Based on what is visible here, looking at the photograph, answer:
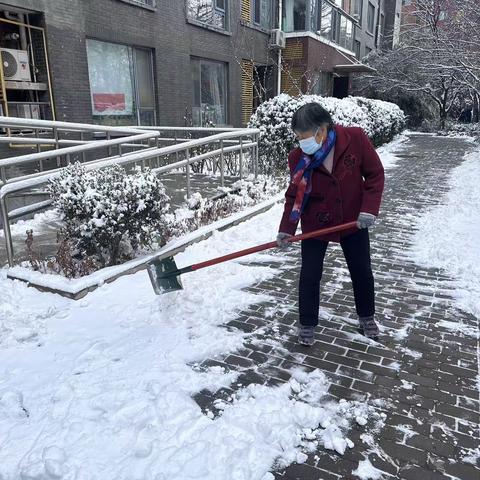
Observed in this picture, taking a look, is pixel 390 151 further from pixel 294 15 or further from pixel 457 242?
pixel 457 242

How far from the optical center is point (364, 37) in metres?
30.6

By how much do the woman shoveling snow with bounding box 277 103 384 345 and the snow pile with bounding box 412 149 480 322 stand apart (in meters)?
1.05

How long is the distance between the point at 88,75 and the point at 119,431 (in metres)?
8.60

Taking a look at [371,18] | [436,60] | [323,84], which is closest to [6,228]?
[436,60]

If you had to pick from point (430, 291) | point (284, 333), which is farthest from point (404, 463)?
point (430, 291)

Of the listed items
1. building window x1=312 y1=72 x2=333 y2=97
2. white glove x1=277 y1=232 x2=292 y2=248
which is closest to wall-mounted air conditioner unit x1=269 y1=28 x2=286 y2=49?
building window x1=312 y1=72 x2=333 y2=97

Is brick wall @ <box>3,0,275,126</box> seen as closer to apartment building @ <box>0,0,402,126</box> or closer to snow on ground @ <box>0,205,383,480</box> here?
apartment building @ <box>0,0,402,126</box>

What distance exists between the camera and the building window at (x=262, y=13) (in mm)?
16594

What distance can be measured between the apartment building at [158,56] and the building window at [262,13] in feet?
0.12

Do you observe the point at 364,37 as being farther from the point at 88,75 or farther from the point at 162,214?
the point at 162,214

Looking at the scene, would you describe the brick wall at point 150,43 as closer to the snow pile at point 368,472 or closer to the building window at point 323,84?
the building window at point 323,84

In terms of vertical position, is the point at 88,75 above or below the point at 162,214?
above

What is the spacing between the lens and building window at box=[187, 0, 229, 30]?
43.0 feet

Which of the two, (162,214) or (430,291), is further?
(162,214)
